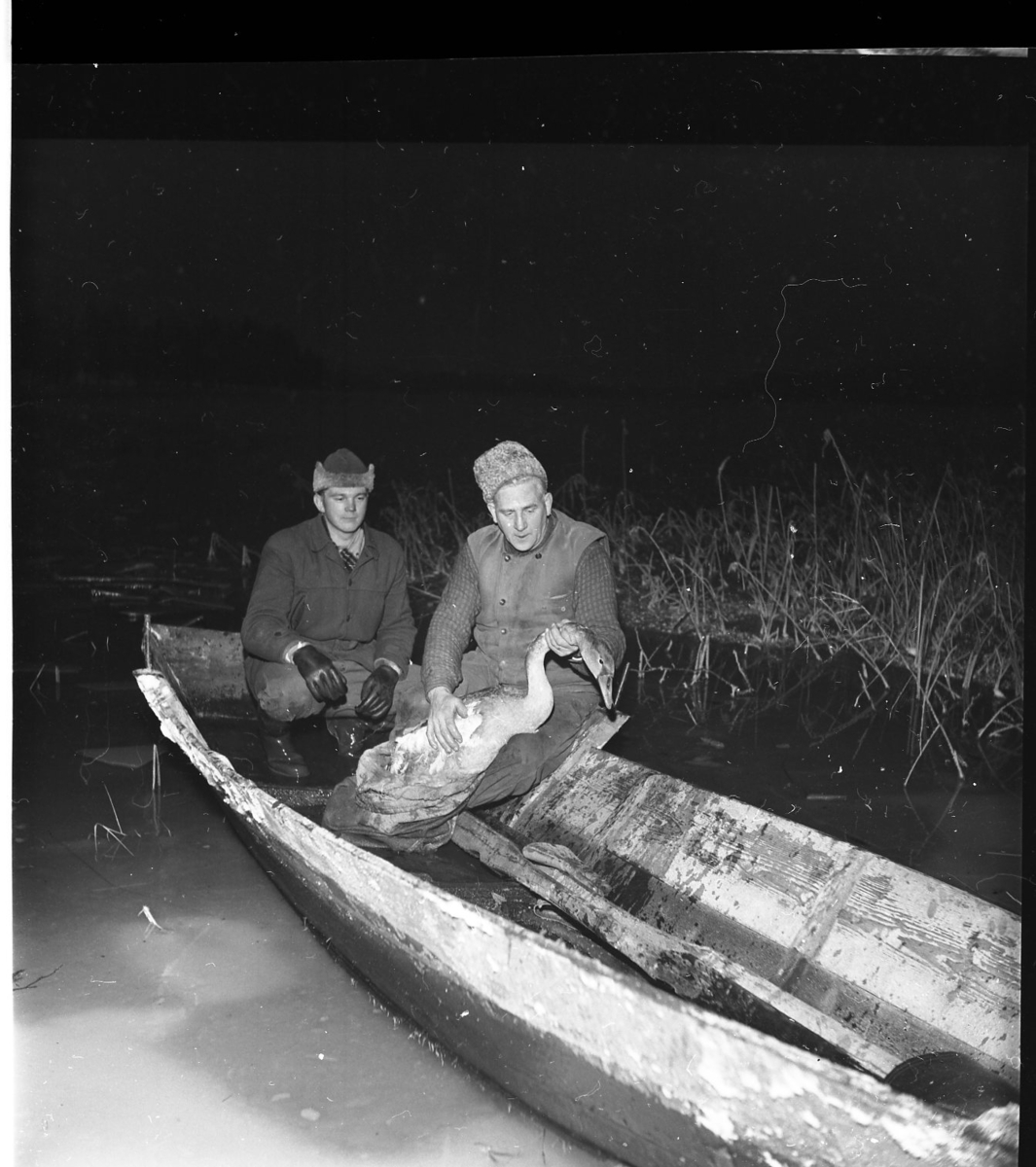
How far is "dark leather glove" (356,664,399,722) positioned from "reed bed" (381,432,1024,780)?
1.98 feet

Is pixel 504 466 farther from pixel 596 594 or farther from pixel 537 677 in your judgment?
pixel 537 677

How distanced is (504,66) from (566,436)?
1186mm

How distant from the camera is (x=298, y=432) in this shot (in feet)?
13.2

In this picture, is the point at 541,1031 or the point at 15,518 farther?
the point at 15,518

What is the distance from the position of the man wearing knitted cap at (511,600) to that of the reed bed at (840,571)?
561 millimetres

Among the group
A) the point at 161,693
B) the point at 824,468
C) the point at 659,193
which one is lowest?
the point at 161,693

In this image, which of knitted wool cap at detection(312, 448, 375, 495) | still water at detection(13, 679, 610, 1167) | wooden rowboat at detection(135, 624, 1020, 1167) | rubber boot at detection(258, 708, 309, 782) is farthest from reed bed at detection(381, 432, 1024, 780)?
still water at detection(13, 679, 610, 1167)

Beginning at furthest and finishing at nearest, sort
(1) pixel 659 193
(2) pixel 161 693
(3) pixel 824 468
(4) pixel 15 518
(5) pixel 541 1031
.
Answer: (3) pixel 824 468, (2) pixel 161 693, (1) pixel 659 193, (4) pixel 15 518, (5) pixel 541 1031

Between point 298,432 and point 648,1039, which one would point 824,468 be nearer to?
point 298,432

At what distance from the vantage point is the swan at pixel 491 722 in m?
3.23

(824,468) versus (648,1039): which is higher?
(824,468)

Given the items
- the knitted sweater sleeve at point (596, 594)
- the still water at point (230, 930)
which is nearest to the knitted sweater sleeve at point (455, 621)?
the knitted sweater sleeve at point (596, 594)

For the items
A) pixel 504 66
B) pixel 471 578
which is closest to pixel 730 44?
pixel 504 66

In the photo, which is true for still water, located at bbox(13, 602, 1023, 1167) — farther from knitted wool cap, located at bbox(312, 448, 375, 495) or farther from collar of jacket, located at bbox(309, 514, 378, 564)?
knitted wool cap, located at bbox(312, 448, 375, 495)
